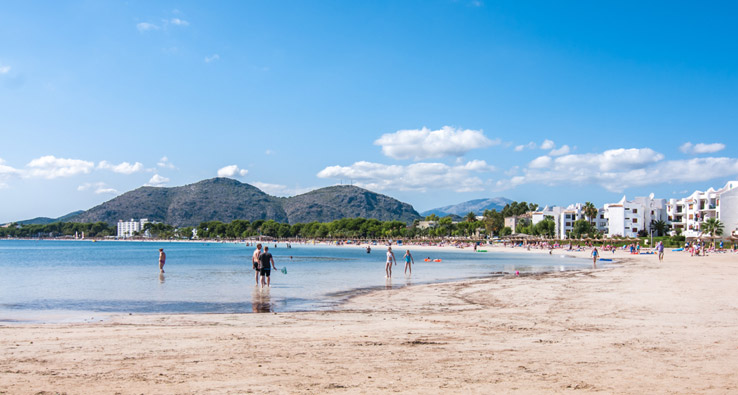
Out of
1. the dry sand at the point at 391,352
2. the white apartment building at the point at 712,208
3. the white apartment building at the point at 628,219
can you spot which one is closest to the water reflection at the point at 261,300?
the dry sand at the point at 391,352

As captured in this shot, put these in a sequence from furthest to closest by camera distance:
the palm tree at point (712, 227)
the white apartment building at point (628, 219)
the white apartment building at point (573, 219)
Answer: the white apartment building at point (573, 219) < the white apartment building at point (628, 219) < the palm tree at point (712, 227)

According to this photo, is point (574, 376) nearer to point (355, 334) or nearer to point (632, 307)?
point (355, 334)

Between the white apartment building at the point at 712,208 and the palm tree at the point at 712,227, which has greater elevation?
the white apartment building at the point at 712,208

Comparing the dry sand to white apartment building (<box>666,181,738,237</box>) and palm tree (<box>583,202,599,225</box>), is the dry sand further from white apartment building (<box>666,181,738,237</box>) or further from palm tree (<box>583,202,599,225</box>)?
palm tree (<box>583,202,599,225</box>)

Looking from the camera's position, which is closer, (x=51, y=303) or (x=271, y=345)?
(x=271, y=345)

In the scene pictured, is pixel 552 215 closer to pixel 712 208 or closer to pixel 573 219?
pixel 573 219

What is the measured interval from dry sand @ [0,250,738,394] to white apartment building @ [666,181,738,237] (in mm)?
91870

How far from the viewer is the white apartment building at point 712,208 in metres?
92.4

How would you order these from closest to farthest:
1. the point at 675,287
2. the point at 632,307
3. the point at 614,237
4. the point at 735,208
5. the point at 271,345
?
the point at 271,345 → the point at 632,307 → the point at 675,287 → the point at 735,208 → the point at 614,237

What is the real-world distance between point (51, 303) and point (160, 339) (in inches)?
429

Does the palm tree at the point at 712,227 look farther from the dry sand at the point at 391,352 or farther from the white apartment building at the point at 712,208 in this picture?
the dry sand at the point at 391,352

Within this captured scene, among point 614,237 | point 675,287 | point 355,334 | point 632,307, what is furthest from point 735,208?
point 355,334

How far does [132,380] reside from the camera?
22.6ft

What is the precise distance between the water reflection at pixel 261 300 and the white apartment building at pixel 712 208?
8960cm
